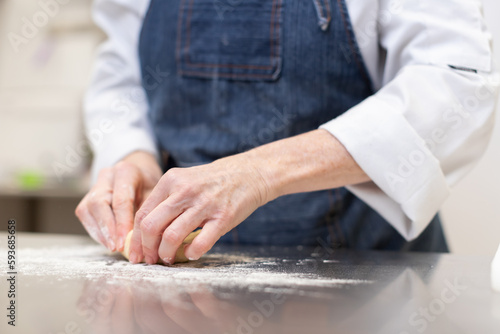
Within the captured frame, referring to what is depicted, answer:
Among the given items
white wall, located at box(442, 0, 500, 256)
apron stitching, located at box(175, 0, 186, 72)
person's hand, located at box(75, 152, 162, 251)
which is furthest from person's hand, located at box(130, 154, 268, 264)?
white wall, located at box(442, 0, 500, 256)

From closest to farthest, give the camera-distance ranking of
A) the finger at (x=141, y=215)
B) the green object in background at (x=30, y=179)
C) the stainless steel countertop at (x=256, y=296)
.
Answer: the stainless steel countertop at (x=256, y=296)
the finger at (x=141, y=215)
the green object in background at (x=30, y=179)

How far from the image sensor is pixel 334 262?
614mm

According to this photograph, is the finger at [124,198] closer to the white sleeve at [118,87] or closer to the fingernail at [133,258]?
the fingernail at [133,258]

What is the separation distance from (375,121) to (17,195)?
6.17 feet

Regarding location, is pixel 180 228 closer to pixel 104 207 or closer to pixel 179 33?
pixel 104 207

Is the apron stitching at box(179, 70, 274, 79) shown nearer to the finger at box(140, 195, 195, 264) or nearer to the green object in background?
the finger at box(140, 195, 195, 264)

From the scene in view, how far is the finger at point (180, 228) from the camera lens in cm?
55

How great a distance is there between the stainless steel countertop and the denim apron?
0.16m

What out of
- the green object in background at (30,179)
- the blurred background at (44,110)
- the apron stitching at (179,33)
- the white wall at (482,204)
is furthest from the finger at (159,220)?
the green object in background at (30,179)

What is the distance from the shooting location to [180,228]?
0.55 metres

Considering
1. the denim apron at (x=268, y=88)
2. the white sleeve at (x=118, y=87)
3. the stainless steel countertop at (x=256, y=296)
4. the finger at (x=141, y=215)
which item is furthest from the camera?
the white sleeve at (x=118, y=87)

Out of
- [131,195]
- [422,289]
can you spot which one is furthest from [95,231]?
[422,289]

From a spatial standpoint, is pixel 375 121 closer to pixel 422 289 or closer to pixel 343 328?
pixel 422 289

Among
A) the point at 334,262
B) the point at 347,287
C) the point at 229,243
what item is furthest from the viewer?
the point at 229,243
